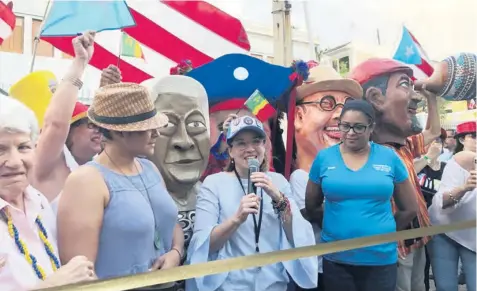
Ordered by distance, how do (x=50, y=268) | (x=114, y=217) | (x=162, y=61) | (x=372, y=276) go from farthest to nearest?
(x=372, y=276) → (x=162, y=61) → (x=114, y=217) → (x=50, y=268)

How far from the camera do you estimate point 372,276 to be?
2047 mm

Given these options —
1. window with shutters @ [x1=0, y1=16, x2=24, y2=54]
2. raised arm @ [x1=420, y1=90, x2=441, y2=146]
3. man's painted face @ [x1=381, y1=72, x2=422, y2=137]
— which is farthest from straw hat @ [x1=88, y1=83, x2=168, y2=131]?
raised arm @ [x1=420, y1=90, x2=441, y2=146]

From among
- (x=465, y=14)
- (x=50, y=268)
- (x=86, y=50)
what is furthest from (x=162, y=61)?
(x=465, y=14)

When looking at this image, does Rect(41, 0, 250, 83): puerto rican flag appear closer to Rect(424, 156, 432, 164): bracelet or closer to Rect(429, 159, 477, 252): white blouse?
Rect(424, 156, 432, 164): bracelet

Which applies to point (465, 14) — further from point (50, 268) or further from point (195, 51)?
point (50, 268)

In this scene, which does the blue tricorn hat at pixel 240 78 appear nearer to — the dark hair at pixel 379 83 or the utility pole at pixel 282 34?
the utility pole at pixel 282 34

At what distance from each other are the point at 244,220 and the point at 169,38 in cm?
72

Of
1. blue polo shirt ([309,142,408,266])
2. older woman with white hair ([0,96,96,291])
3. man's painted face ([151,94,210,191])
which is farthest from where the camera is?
blue polo shirt ([309,142,408,266])

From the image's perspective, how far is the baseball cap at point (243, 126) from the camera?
5.82 feet

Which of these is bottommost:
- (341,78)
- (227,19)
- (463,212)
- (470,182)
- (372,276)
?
(372,276)

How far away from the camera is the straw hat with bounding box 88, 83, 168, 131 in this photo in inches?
57.1

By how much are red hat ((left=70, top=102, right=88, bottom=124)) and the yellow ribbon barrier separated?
487 millimetres

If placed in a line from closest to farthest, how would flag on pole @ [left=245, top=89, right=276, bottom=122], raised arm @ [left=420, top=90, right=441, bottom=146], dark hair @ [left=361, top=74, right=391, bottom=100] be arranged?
flag on pole @ [left=245, top=89, right=276, bottom=122], dark hair @ [left=361, top=74, right=391, bottom=100], raised arm @ [left=420, top=90, right=441, bottom=146]

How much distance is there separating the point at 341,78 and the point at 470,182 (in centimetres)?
88
